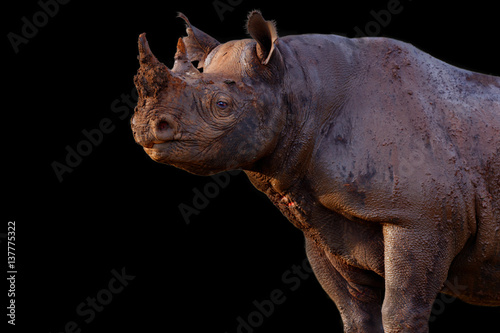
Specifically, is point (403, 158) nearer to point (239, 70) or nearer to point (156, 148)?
point (239, 70)

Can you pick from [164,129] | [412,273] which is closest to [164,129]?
[164,129]

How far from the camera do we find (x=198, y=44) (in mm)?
6043

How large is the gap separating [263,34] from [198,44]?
0.73 metres

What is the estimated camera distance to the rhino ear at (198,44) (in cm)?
600

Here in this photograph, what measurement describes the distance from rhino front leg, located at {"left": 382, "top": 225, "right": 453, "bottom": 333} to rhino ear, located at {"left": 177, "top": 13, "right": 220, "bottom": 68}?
168cm

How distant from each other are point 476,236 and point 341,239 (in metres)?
0.85

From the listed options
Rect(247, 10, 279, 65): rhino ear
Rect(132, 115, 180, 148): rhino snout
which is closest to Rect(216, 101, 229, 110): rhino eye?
Rect(132, 115, 180, 148): rhino snout

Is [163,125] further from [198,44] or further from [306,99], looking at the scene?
[198,44]

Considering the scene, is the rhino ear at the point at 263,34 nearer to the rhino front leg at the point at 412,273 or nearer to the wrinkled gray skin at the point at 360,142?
the wrinkled gray skin at the point at 360,142

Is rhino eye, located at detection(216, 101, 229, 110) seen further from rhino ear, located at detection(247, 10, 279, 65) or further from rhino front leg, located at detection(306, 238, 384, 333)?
rhino front leg, located at detection(306, 238, 384, 333)

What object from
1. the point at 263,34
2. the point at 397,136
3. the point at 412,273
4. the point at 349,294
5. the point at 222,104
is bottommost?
the point at 349,294

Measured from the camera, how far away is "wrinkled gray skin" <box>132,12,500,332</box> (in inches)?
206

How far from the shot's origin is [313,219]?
19.0ft

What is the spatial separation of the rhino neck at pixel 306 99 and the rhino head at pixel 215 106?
9 cm
